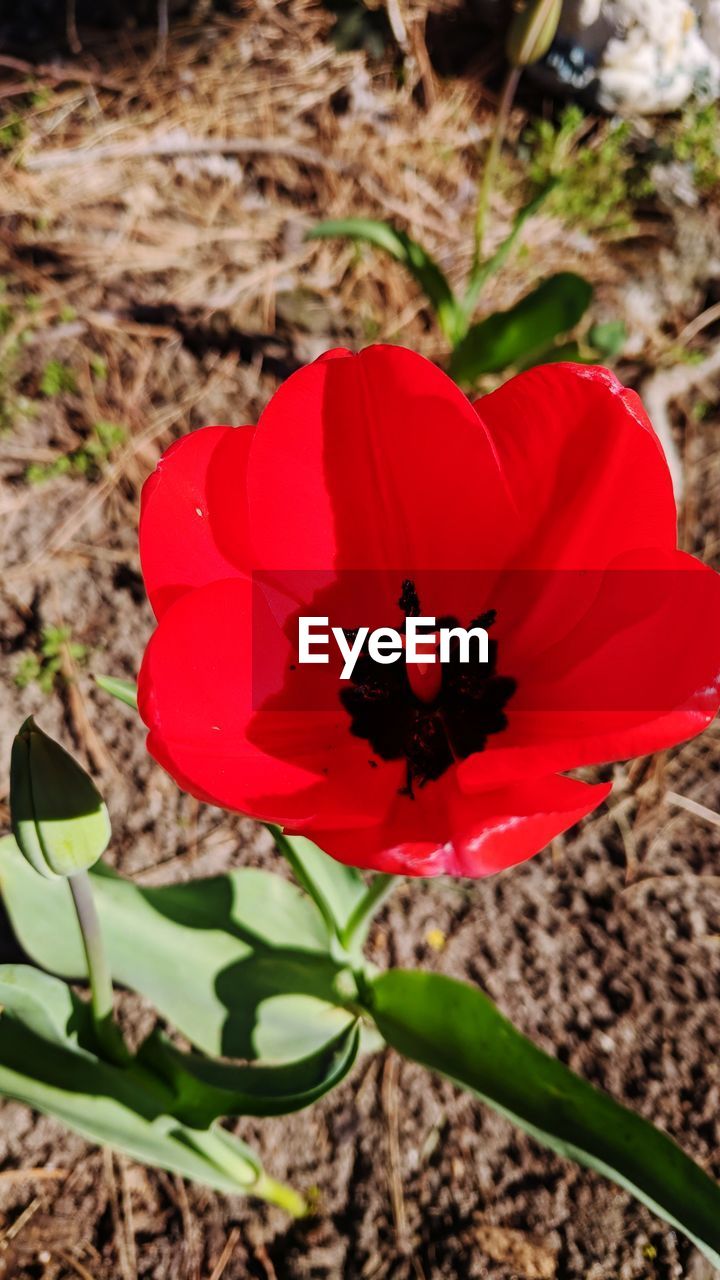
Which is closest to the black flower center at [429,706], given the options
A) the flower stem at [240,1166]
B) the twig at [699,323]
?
the flower stem at [240,1166]

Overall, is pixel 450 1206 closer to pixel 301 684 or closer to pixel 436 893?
pixel 436 893

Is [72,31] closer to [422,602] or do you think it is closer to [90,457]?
[90,457]

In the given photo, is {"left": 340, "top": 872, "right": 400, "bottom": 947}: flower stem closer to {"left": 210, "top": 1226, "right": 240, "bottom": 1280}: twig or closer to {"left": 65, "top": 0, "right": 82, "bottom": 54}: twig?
{"left": 210, "top": 1226, "right": 240, "bottom": 1280}: twig

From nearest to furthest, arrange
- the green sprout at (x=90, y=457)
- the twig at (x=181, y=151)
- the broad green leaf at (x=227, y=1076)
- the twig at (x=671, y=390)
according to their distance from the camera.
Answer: the broad green leaf at (x=227, y=1076), the green sprout at (x=90, y=457), the twig at (x=671, y=390), the twig at (x=181, y=151)

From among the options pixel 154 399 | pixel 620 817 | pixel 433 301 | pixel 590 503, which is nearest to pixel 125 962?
pixel 590 503

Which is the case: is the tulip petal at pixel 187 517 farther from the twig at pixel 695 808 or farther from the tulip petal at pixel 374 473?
the twig at pixel 695 808

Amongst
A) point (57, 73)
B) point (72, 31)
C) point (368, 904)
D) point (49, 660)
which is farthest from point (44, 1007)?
point (72, 31)

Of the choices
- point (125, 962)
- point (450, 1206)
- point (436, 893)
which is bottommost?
point (450, 1206)
